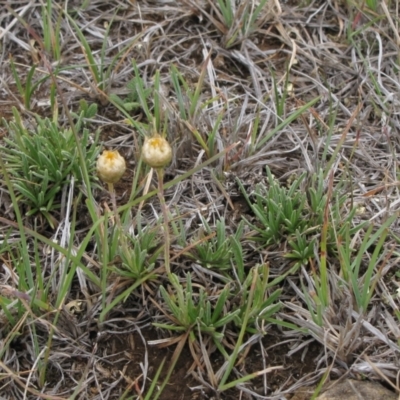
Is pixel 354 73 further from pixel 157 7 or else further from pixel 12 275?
pixel 12 275

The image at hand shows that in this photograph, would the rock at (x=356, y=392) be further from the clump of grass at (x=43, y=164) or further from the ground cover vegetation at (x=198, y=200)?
the clump of grass at (x=43, y=164)

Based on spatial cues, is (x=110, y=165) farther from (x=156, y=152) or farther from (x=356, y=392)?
(x=356, y=392)

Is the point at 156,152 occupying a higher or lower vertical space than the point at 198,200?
higher

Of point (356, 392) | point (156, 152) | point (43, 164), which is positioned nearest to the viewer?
point (156, 152)

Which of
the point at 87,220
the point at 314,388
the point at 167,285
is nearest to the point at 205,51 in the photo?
the point at 87,220

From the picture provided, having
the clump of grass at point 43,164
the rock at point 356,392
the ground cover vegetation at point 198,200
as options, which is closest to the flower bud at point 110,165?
the ground cover vegetation at point 198,200

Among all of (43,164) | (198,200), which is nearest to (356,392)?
(198,200)

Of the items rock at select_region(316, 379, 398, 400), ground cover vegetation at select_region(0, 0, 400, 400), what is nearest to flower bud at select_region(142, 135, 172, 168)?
ground cover vegetation at select_region(0, 0, 400, 400)
